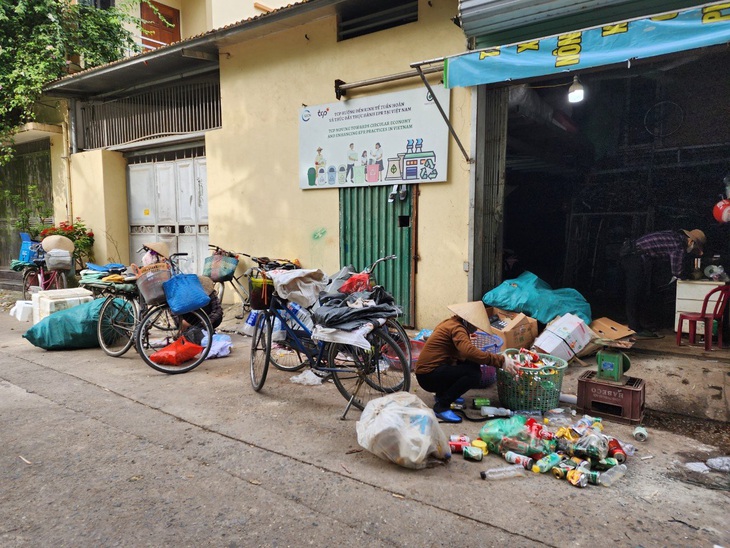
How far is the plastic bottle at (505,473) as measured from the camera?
315cm

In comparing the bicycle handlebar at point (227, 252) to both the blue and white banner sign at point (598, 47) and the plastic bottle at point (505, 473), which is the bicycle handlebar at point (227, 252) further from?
the plastic bottle at point (505, 473)

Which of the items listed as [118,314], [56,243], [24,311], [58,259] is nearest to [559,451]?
[118,314]

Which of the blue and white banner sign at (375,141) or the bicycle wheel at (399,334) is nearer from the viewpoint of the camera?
the bicycle wheel at (399,334)

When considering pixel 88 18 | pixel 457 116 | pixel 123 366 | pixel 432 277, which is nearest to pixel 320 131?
pixel 457 116

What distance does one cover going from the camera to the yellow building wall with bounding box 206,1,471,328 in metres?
6.45

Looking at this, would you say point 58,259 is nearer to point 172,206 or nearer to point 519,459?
point 172,206

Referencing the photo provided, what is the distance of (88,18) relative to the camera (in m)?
11.6

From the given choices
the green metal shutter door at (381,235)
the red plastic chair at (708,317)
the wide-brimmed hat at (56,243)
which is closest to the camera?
the red plastic chair at (708,317)

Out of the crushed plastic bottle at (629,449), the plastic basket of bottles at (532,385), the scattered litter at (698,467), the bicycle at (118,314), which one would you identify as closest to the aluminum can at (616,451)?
the crushed plastic bottle at (629,449)

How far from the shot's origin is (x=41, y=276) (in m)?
9.59

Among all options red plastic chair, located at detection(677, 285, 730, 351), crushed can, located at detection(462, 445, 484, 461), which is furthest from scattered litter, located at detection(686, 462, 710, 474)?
red plastic chair, located at detection(677, 285, 730, 351)

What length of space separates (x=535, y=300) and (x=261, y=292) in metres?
3.35

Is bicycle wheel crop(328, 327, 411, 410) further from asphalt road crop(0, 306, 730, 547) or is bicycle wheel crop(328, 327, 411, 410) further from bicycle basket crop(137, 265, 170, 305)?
bicycle basket crop(137, 265, 170, 305)

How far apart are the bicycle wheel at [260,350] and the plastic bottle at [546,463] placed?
2.65m
